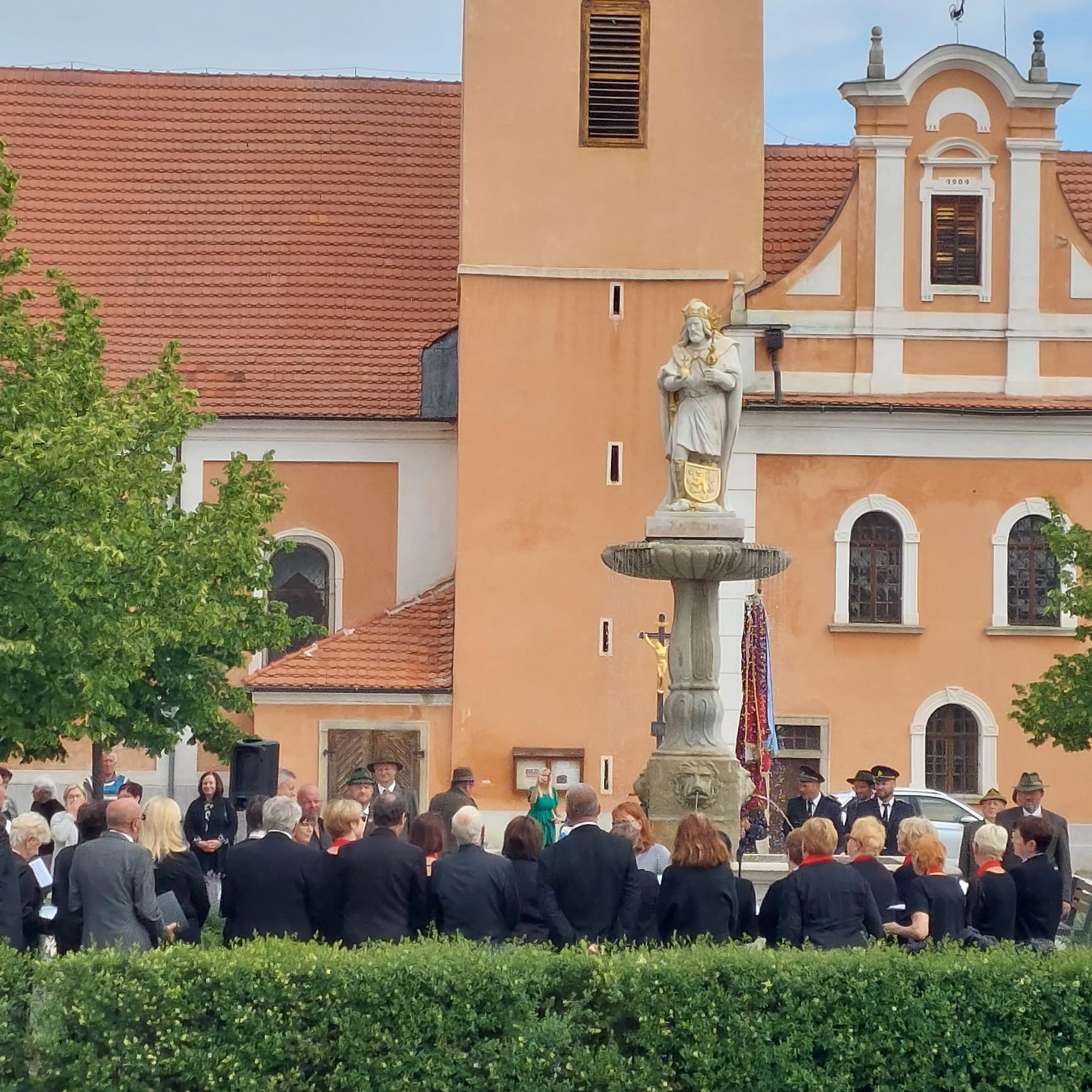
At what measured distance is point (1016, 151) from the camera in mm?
29938

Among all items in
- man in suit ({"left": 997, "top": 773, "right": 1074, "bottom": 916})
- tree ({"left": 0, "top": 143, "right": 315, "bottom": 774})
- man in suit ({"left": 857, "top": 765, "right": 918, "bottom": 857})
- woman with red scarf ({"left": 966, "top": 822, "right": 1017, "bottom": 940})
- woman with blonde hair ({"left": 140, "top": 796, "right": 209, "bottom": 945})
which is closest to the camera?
woman with blonde hair ({"left": 140, "top": 796, "right": 209, "bottom": 945})

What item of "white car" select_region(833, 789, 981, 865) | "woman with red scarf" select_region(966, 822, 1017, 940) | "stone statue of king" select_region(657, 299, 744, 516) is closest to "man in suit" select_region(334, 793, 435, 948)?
"woman with red scarf" select_region(966, 822, 1017, 940)

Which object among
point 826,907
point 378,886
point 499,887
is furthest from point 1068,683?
point 378,886

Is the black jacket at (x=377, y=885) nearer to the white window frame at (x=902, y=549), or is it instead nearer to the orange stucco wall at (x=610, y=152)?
the white window frame at (x=902, y=549)

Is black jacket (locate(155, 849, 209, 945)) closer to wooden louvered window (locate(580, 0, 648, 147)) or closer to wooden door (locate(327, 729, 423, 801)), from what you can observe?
wooden door (locate(327, 729, 423, 801))

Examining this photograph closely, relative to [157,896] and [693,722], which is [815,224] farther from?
[157,896]

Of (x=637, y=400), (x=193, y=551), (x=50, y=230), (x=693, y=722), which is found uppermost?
(x=50, y=230)

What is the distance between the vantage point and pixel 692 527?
19.4 m

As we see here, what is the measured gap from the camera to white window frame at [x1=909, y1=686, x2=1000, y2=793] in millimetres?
29312

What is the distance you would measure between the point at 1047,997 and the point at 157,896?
4.83 metres

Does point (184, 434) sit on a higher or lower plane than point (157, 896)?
higher

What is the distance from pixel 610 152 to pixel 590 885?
18.6 meters

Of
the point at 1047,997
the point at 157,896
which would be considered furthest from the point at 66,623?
the point at 1047,997

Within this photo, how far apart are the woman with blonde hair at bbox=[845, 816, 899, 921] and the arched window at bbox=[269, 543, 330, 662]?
20023mm
